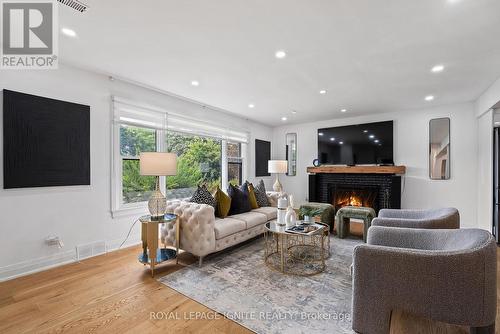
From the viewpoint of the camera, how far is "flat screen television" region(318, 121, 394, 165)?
4.99 m

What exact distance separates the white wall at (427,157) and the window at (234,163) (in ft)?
8.77

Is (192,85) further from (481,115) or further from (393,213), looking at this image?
(481,115)

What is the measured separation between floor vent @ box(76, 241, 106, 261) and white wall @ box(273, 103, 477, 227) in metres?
5.41

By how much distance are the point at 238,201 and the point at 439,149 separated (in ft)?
13.6

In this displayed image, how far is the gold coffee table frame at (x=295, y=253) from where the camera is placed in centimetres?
264

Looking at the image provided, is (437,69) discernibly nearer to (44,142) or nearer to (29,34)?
(29,34)

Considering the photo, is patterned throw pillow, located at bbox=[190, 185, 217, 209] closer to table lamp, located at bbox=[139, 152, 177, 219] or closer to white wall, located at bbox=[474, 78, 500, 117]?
table lamp, located at bbox=[139, 152, 177, 219]

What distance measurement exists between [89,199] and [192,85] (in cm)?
213

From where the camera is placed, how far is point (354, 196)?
532 cm

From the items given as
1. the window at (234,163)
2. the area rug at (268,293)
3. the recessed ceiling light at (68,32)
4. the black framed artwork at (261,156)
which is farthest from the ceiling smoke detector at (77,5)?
the black framed artwork at (261,156)

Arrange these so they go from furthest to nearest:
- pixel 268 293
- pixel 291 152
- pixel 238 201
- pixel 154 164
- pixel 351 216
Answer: pixel 291 152 < pixel 351 216 < pixel 238 201 < pixel 154 164 < pixel 268 293

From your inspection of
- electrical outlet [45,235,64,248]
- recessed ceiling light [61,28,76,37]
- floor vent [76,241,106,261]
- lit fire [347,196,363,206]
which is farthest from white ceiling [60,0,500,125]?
lit fire [347,196,363,206]

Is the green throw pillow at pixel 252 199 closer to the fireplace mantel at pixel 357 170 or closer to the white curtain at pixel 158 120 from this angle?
the white curtain at pixel 158 120

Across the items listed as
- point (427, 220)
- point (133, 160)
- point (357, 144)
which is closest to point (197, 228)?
point (133, 160)
